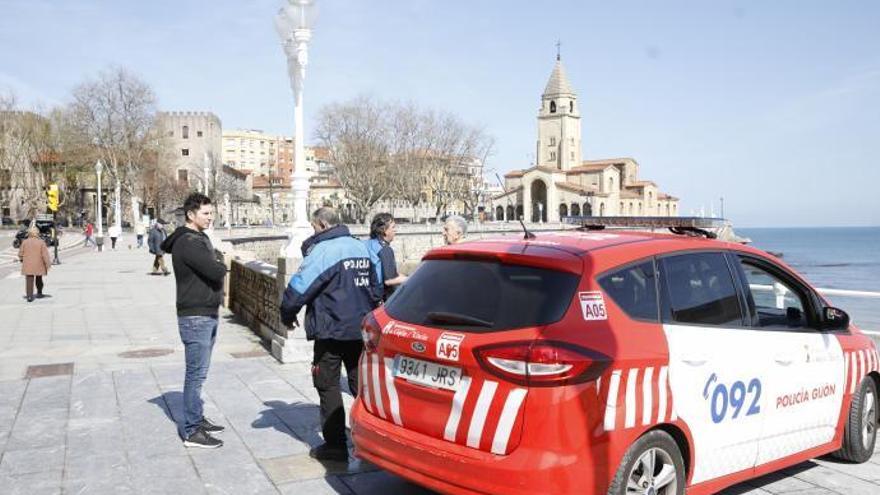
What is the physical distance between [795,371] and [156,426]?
4976 mm

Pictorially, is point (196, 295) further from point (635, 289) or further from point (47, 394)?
point (635, 289)

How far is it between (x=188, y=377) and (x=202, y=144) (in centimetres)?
11432

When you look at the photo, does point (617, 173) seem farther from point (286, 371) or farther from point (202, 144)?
point (286, 371)

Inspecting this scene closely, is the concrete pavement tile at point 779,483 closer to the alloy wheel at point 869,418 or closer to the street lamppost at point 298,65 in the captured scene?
the alloy wheel at point 869,418

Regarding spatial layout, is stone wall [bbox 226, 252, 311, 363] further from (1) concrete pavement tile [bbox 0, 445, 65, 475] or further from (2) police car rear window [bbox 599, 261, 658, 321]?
(2) police car rear window [bbox 599, 261, 658, 321]

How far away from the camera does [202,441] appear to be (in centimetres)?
556

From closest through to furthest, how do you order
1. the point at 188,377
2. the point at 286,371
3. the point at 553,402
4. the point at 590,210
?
the point at 553,402, the point at 188,377, the point at 286,371, the point at 590,210

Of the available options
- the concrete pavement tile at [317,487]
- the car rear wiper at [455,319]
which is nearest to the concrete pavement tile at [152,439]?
the concrete pavement tile at [317,487]

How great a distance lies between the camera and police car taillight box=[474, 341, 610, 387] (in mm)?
3332

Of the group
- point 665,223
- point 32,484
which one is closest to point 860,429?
point 665,223

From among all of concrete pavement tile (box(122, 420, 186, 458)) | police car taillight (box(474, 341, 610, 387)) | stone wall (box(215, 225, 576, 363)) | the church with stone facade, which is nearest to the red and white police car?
police car taillight (box(474, 341, 610, 387))

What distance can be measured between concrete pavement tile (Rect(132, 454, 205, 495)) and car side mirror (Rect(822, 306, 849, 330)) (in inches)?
168

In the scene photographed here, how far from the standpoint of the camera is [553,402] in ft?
10.9

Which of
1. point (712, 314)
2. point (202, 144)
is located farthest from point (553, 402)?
point (202, 144)
